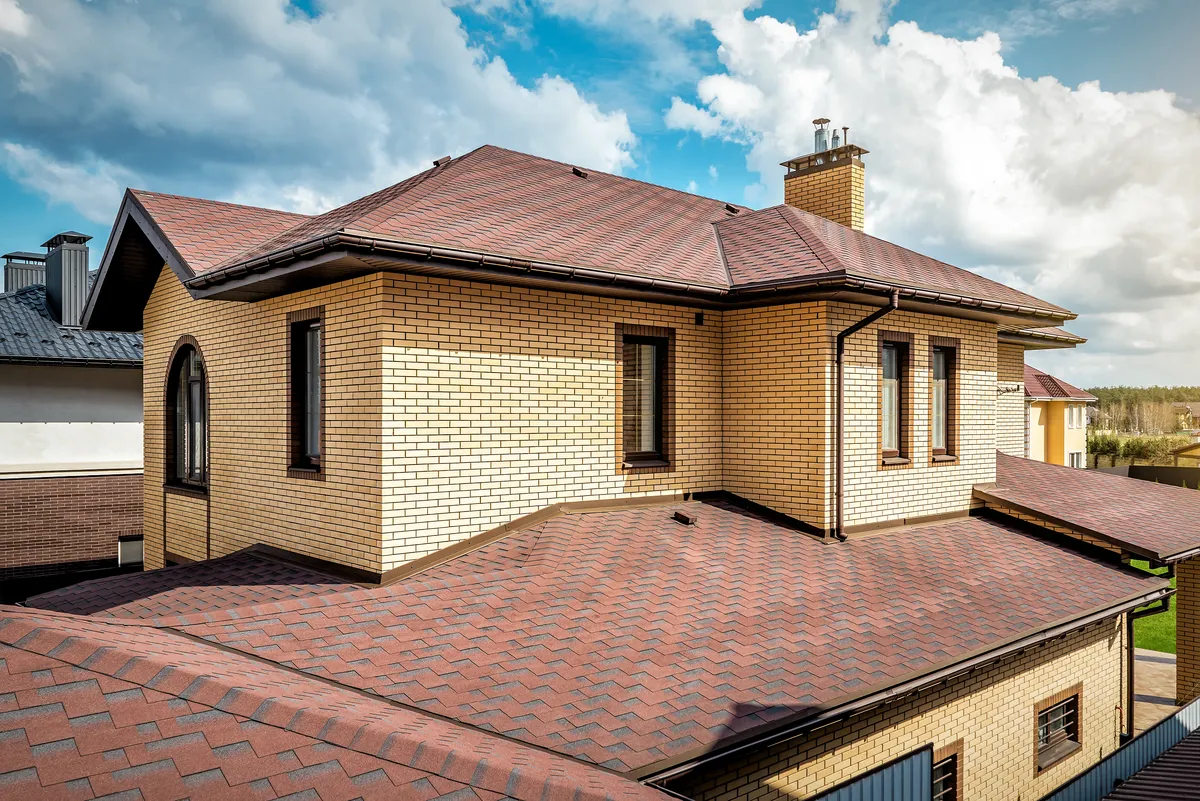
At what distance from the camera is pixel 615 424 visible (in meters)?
8.92

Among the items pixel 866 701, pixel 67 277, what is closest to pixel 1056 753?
pixel 866 701

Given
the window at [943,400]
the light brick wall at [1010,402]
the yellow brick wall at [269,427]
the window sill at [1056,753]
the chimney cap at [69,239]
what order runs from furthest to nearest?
the chimney cap at [69,239] < the light brick wall at [1010,402] < the window at [943,400] < the window sill at [1056,753] < the yellow brick wall at [269,427]

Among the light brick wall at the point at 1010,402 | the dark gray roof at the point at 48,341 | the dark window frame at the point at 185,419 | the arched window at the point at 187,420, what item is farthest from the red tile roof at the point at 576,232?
the dark gray roof at the point at 48,341

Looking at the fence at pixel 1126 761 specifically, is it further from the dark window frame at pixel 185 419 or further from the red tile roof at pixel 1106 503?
the dark window frame at pixel 185 419

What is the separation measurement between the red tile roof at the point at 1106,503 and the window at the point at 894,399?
195 cm

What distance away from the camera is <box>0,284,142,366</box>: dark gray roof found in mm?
16969

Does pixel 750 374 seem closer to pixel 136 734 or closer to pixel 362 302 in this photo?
pixel 362 302

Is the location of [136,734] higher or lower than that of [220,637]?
higher

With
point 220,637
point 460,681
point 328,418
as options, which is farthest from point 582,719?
point 328,418

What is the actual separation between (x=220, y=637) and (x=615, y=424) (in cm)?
471

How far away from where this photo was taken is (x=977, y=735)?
7.52m

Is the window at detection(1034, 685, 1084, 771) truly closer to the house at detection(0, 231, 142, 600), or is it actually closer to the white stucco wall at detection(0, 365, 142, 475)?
→ the house at detection(0, 231, 142, 600)

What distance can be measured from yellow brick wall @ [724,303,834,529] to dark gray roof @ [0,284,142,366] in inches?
591

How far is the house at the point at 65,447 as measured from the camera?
16859 millimetres
